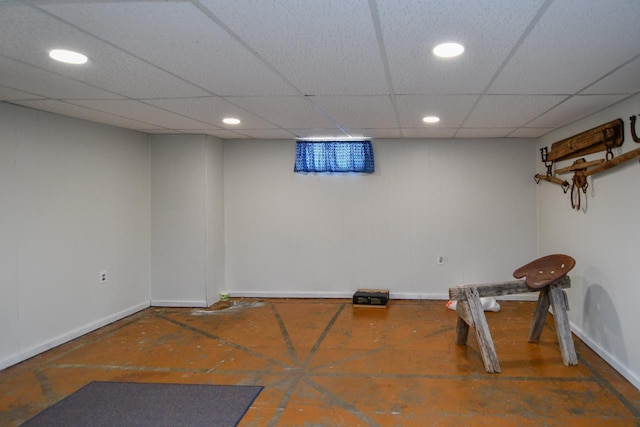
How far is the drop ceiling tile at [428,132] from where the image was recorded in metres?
4.73

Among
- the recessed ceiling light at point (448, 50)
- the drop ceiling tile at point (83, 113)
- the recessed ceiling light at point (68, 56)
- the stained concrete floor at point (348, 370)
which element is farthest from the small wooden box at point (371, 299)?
the recessed ceiling light at point (68, 56)

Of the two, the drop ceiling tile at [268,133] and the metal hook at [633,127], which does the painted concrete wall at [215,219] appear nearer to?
the drop ceiling tile at [268,133]

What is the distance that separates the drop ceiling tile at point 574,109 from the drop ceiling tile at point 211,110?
9.47 ft

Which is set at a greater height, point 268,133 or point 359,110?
point 268,133

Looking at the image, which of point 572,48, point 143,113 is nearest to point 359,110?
point 572,48

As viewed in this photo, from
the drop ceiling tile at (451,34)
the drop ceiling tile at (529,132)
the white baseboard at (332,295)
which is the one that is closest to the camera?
the drop ceiling tile at (451,34)

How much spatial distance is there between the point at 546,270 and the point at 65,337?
4811mm

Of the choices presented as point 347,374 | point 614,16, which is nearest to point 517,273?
point 347,374

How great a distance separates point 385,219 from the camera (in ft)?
18.3

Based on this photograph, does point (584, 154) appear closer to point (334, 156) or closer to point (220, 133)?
point (334, 156)

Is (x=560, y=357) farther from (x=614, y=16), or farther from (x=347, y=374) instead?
(x=614, y=16)

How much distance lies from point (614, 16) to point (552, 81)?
3.32ft

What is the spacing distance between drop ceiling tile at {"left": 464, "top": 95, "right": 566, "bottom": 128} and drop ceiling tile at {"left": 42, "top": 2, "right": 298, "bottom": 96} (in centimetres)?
183

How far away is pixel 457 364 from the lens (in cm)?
335
